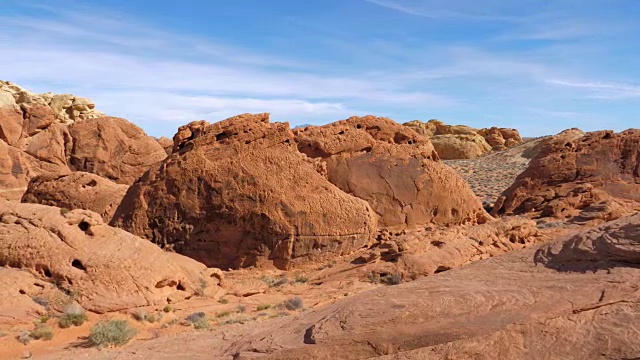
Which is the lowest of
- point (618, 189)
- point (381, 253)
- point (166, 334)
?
point (166, 334)

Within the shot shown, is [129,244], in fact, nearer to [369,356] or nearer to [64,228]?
[64,228]

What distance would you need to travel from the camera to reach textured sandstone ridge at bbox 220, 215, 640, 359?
13.8 ft

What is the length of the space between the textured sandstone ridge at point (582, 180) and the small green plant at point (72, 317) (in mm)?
12251

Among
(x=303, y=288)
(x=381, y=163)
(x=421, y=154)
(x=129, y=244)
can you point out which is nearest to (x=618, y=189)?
(x=421, y=154)

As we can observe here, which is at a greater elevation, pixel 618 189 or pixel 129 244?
pixel 618 189

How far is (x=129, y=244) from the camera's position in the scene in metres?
10.4

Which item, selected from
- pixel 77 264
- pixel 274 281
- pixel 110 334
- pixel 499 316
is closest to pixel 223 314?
pixel 110 334

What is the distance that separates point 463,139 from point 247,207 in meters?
41.5

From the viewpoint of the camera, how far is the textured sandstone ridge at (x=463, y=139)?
1962 inches

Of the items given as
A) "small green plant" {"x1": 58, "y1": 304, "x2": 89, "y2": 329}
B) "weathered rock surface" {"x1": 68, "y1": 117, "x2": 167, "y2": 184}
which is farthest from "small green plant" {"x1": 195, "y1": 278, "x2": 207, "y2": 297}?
"weathered rock surface" {"x1": 68, "y1": 117, "x2": 167, "y2": 184}

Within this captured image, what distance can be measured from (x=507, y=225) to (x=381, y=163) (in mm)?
3517

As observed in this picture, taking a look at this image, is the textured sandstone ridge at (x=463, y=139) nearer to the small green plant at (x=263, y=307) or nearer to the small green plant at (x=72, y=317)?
the small green plant at (x=263, y=307)

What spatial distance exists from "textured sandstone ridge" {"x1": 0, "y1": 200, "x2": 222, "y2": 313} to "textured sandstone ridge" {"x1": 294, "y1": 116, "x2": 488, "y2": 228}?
5338 millimetres

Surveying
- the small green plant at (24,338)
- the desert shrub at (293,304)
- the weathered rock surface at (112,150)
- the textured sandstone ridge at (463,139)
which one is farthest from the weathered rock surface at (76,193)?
the textured sandstone ridge at (463,139)
